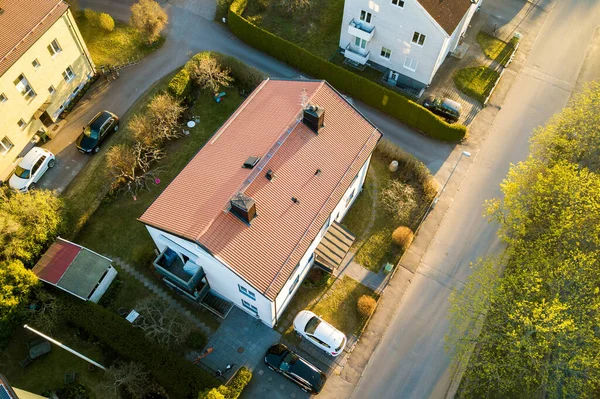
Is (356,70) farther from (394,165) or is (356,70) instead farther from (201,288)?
(201,288)

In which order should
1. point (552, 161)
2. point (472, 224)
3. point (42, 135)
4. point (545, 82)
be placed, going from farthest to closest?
point (545, 82), point (42, 135), point (472, 224), point (552, 161)

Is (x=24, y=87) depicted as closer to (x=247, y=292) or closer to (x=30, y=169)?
(x=30, y=169)

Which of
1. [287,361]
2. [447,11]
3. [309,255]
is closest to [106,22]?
[309,255]

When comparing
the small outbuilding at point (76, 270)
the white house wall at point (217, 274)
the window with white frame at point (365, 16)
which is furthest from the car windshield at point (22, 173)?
the window with white frame at point (365, 16)

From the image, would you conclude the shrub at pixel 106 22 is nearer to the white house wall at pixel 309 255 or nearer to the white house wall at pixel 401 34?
the white house wall at pixel 401 34

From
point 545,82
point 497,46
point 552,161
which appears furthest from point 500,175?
point 497,46

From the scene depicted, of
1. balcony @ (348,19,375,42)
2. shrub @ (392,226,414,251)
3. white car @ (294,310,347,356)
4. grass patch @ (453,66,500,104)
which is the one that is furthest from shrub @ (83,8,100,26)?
grass patch @ (453,66,500,104)

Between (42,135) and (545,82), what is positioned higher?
(545,82)
